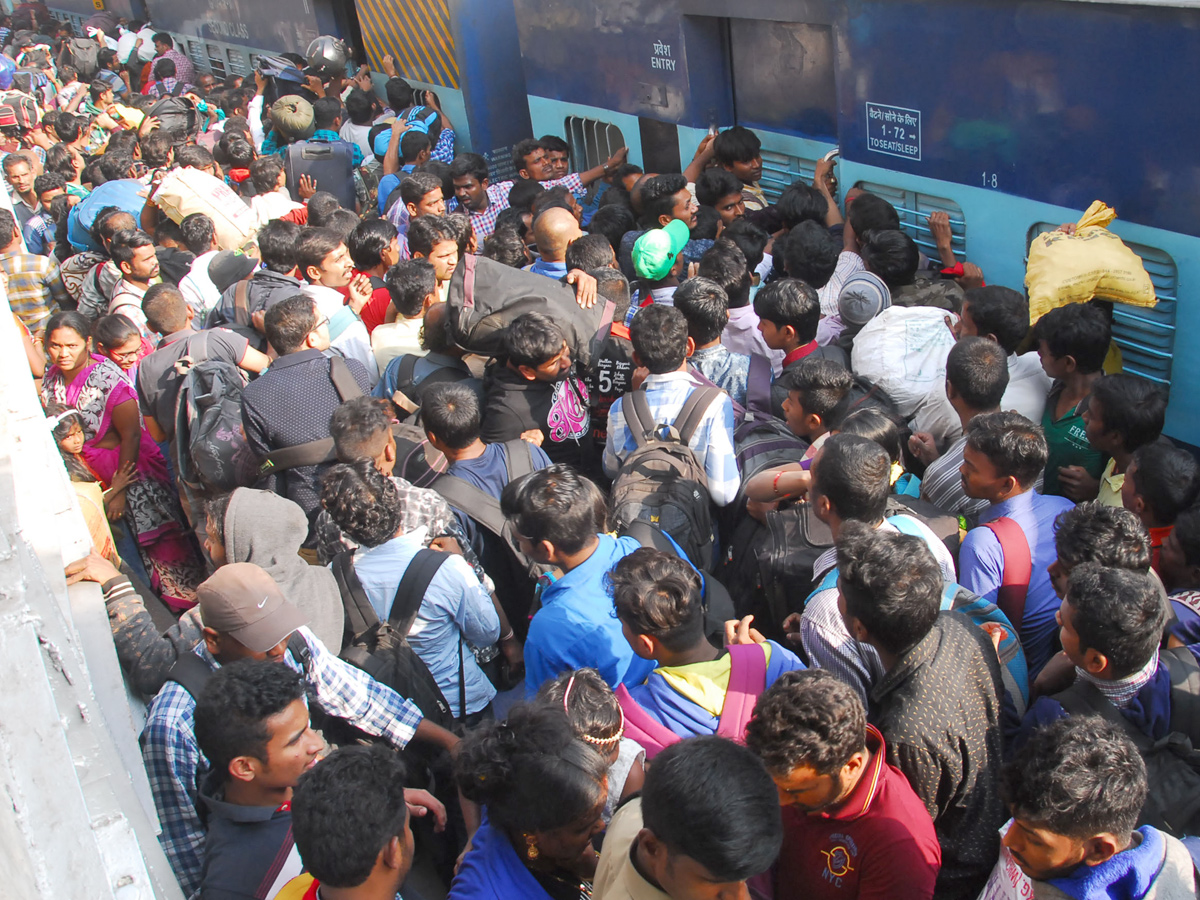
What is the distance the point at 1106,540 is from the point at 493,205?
17.0 feet

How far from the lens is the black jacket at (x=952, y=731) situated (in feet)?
6.36

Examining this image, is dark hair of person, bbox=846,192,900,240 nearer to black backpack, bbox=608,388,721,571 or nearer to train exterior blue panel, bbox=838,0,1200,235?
train exterior blue panel, bbox=838,0,1200,235

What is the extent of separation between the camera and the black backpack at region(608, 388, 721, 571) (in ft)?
9.78

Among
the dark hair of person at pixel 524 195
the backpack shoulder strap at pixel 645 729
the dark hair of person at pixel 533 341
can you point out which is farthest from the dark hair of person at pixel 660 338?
the dark hair of person at pixel 524 195

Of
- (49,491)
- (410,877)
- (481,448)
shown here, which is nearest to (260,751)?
(410,877)

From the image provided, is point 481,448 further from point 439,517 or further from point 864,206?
point 864,206

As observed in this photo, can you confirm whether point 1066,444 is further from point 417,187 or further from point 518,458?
point 417,187

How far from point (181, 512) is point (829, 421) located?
3.09 metres

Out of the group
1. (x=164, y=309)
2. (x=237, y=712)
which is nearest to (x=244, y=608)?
(x=237, y=712)

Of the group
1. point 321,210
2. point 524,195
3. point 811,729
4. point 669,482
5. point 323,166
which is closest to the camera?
point 811,729

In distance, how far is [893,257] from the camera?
398cm

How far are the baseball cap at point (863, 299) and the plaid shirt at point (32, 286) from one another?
4.74 metres

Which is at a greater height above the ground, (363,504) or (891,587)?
(891,587)

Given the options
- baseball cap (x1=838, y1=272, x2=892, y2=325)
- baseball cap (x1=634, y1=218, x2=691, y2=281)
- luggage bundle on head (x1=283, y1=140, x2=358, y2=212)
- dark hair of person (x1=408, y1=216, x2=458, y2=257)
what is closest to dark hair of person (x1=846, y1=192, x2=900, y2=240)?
baseball cap (x1=838, y1=272, x2=892, y2=325)
